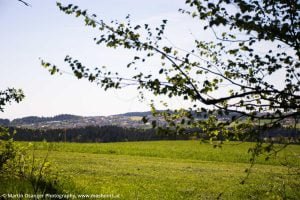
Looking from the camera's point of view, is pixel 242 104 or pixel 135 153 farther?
pixel 135 153

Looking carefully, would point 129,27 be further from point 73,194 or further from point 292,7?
point 73,194

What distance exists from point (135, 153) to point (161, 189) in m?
36.2

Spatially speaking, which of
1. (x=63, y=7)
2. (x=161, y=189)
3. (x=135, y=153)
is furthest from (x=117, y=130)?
(x=63, y=7)

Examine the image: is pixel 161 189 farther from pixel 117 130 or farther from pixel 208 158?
pixel 117 130

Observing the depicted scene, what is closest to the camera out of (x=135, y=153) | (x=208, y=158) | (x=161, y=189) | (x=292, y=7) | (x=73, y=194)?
(x=292, y=7)

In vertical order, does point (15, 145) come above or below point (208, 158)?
above

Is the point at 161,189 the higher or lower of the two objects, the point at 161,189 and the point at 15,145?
the lower

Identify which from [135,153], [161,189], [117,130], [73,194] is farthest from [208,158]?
[117,130]

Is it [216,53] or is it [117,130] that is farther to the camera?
[117,130]

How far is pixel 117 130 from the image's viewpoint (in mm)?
179750

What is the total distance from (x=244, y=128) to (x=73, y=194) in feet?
18.7

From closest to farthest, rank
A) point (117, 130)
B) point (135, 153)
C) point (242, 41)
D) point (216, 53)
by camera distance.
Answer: point (242, 41), point (216, 53), point (135, 153), point (117, 130)

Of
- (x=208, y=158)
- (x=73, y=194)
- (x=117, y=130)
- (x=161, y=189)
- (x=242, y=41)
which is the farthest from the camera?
(x=117, y=130)

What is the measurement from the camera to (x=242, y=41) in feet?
18.5
